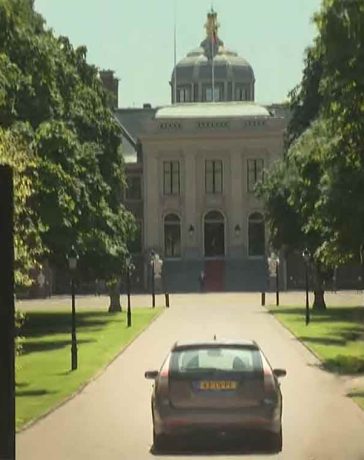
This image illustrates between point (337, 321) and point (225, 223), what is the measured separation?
157 feet

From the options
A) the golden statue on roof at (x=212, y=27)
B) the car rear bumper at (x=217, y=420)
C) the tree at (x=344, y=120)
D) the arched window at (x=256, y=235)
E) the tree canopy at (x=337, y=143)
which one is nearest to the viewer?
the car rear bumper at (x=217, y=420)

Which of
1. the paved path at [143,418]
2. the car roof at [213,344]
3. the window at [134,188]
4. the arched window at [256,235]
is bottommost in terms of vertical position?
the paved path at [143,418]

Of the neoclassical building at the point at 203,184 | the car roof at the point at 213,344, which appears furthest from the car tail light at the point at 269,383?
the neoclassical building at the point at 203,184

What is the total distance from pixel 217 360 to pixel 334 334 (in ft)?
87.1

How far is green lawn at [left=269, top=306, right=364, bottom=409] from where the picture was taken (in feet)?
92.7

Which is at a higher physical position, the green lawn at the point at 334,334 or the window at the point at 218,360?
the window at the point at 218,360

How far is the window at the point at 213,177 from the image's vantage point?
317ft

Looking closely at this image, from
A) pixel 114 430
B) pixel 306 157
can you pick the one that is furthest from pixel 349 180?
pixel 114 430

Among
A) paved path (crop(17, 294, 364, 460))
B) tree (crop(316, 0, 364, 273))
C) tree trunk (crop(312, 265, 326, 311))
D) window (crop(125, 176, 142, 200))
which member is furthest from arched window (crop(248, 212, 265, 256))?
tree (crop(316, 0, 364, 273))

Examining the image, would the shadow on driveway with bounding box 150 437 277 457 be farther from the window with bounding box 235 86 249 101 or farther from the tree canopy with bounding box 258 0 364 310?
the window with bounding box 235 86 249 101

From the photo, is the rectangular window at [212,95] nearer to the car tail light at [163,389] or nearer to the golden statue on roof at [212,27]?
the golden statue on roof at [212,27]

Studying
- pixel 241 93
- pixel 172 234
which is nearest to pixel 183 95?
pixel 241 93

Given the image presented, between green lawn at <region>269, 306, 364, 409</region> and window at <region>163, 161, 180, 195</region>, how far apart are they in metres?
36.9

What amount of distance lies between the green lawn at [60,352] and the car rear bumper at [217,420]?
12.6 ft
